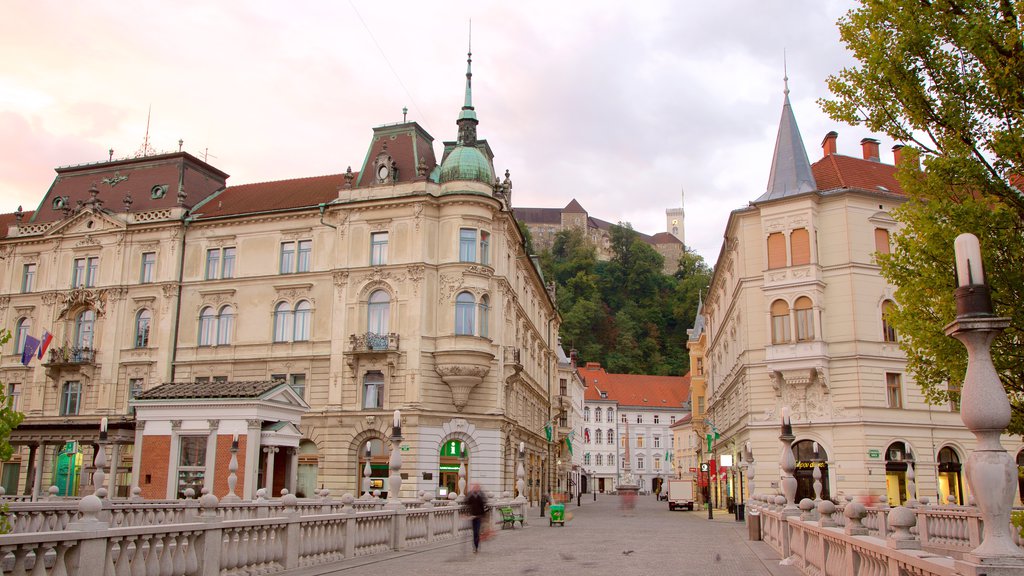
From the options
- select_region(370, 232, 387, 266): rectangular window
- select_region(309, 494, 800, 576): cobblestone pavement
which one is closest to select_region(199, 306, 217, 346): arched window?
select_region(370, 232, 387, 266): rectangular window

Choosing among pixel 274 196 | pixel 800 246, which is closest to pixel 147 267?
pixel 274 196

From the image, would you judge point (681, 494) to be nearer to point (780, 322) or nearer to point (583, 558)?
point (780, 322)

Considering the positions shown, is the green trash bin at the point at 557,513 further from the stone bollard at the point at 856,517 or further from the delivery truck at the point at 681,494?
the delivery truck at the point at 681,494

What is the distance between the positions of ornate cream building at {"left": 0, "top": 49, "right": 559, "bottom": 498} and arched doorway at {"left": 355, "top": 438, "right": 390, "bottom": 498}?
0.33ft

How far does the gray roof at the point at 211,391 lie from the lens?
3083 centimetres

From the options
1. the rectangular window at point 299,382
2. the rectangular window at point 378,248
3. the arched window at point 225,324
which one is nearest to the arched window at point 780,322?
the rectangular window at point 378,248

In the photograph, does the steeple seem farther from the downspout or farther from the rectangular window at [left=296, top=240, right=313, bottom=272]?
the downspout

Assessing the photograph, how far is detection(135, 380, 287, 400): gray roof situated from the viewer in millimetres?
30828

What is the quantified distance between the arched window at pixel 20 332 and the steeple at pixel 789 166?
40.5m

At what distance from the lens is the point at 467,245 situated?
39906mm

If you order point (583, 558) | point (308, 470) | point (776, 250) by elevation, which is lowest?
point (583, 558)

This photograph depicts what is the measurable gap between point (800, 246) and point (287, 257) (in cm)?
2544

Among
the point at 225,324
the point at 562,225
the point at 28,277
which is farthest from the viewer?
A: the point at 562,225

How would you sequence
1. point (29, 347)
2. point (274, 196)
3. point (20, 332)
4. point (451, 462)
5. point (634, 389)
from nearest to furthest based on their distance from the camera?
1. point (29, 347)
2. point (451, 462)
3. point (274, 196)
4. point (20, 332)
5. point (634, 389)
